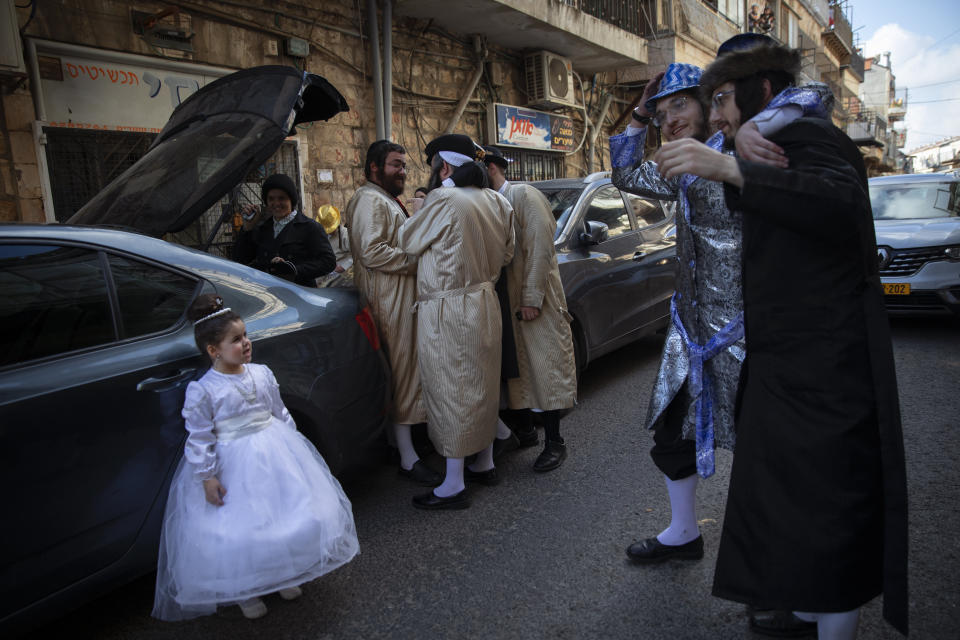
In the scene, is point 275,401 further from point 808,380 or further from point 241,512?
point 808,380

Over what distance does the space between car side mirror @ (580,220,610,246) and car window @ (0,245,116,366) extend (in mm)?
3270

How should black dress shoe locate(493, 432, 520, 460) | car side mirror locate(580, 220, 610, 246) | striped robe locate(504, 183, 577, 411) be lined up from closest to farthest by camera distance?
1. striped robe locate(504, 183, 577, 411)
2. black dress shoe locate(493, 432, 520, 460)
3. car side mirror locate(580, 220, 610, 246)

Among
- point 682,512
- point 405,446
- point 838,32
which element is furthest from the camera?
point 838,32

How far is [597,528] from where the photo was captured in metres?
3.02

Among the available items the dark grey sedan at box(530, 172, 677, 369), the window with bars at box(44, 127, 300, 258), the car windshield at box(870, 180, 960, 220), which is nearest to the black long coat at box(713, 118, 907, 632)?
the dark grey sedan at box(530, 172, 677, 369)

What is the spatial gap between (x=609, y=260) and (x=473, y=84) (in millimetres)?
6514

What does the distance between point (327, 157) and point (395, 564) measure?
6714 mm

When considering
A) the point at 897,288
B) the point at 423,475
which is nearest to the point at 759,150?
the point at 423,475

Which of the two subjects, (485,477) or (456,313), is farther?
(485,477)

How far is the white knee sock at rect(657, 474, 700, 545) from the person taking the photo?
2580 mm

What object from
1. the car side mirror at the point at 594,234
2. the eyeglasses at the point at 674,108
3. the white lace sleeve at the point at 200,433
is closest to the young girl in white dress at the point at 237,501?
the white lace sleeve at the point at 200,433

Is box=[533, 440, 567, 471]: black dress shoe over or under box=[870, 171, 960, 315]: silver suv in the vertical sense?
under

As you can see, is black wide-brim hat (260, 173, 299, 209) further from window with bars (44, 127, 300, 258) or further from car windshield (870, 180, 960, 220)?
car windshield (870, 180, 960, 220)

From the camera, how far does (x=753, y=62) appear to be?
179 cm
